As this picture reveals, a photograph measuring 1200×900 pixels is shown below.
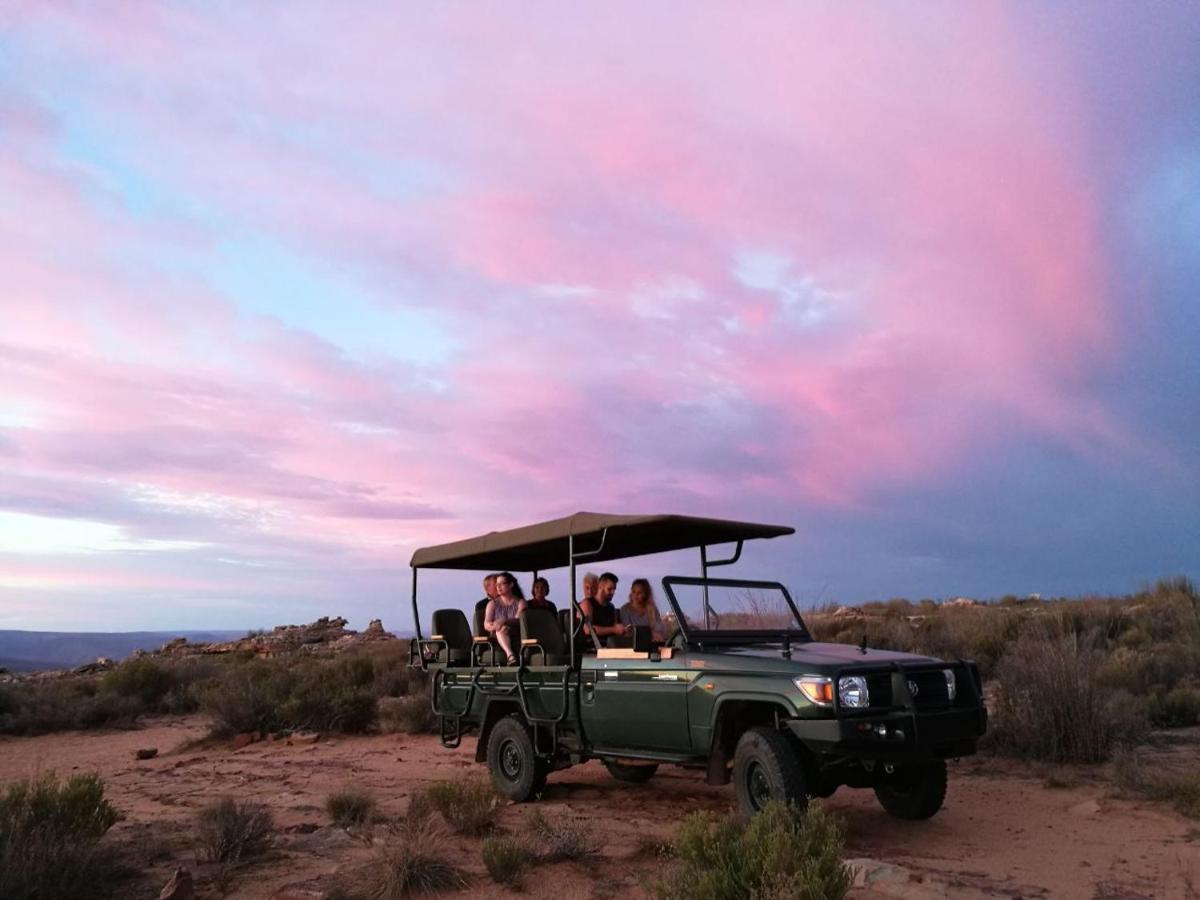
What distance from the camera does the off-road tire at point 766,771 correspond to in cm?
694

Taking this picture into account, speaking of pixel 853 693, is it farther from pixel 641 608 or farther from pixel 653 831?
pixel 641 608

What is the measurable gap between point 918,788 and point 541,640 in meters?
3.67

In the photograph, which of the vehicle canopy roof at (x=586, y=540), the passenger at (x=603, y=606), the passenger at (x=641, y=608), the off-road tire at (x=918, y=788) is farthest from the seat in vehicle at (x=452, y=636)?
the off-road tire at (x=918, y=788)

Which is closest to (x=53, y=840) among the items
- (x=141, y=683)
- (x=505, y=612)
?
(x=505, y=612)

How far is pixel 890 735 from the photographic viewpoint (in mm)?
7074

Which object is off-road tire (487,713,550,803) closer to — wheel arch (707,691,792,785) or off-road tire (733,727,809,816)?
wheel arch (707,691,792,785)

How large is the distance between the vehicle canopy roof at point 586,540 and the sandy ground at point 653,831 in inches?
96.1

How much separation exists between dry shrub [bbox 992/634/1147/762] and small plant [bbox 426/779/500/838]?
19.9ft

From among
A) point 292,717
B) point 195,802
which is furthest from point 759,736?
point 292,717

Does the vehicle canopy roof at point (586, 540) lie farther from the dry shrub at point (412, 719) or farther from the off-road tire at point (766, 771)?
the dry shrub at point (412, 719)

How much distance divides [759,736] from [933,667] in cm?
148

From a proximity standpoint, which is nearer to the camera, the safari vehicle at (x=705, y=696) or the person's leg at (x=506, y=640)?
the safari vehicle at (x=705, y=696)

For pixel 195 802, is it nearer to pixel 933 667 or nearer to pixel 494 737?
pixel 494 737

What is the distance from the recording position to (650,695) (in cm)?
819
